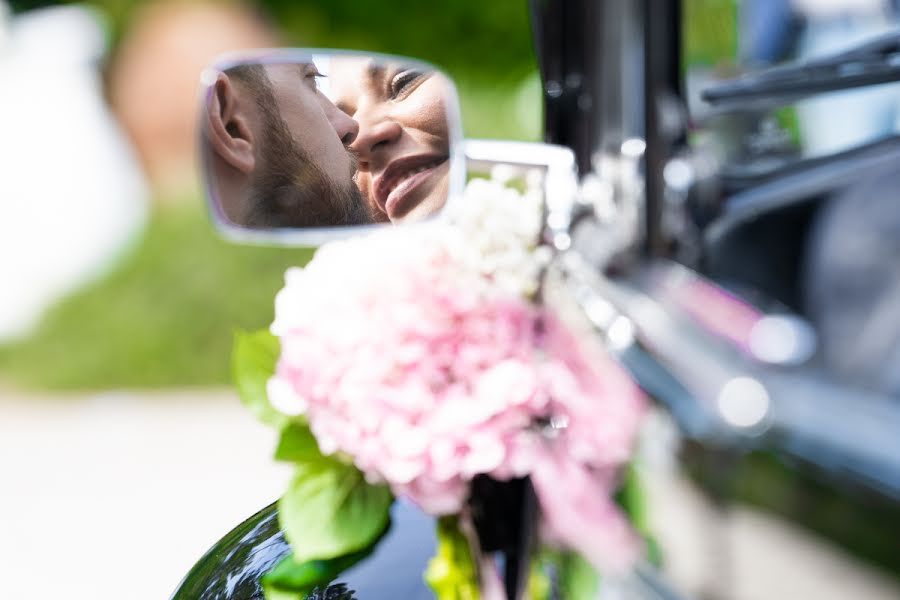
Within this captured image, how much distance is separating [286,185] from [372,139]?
0.13 m

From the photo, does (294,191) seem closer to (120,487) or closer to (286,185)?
(286,185)

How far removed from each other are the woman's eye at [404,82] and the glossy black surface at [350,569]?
49cm

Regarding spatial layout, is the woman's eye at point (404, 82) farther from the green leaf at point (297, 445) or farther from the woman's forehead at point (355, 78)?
the green leaf at point (297, 445)

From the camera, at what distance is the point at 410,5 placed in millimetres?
7227

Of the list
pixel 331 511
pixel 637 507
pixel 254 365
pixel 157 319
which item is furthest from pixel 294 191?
pixel 157 319

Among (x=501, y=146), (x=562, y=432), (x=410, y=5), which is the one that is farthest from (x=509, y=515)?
(x=410, y=5)

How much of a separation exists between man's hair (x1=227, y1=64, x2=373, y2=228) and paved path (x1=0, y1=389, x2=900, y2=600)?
2.74 m

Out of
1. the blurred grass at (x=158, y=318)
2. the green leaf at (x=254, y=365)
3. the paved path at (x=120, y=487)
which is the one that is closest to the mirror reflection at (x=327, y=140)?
the green leaf at (x=254, y=365)

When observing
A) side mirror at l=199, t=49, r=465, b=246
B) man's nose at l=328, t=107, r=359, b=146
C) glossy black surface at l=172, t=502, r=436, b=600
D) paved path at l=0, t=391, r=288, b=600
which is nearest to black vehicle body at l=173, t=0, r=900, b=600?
glossy black surface at l=172, t=502, r=436, b=600

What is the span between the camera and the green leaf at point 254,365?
1.29m

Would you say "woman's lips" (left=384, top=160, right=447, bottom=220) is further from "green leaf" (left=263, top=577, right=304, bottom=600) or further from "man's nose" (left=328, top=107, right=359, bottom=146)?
"green leaf" (left=263, top=577, right=304, bottom=600)

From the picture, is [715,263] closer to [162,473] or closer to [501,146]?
[501,146]

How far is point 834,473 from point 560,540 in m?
0.45

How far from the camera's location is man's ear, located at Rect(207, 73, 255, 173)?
121 cm
